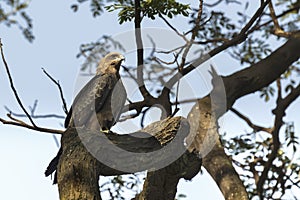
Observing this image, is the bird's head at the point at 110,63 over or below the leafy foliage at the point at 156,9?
over

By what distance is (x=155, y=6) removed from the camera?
18.1 feet

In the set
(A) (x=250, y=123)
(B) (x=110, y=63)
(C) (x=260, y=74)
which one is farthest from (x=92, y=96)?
(A) (x=250, y=123)

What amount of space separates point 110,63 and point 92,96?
24.4 inches

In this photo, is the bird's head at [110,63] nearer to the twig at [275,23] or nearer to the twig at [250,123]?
the twig at [250,123]

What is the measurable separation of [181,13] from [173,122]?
4.25 ft

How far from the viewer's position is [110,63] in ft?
23.3

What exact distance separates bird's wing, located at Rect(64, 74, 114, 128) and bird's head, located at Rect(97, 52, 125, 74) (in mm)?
201

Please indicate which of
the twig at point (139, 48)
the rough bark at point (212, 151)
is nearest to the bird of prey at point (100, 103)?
the twig at point (139, 48)

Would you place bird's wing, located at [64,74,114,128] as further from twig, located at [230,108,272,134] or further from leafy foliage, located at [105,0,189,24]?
twig, located at [230,108,272,134]

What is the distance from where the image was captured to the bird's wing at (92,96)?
6530mm

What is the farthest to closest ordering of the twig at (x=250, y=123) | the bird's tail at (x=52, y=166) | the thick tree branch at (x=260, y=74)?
1. the twig at (x=250, y=123)
2. the thick tree branch at (x=260, y=74)
3. the bird's tail at (x=52, y=166)

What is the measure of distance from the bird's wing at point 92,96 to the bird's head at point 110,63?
0.66 feet

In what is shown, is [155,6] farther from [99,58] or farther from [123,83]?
[99,58]

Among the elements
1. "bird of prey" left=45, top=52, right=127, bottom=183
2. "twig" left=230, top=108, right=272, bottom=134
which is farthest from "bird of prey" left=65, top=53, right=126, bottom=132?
"twig" left=230, top=108, right=272, bottom=134
